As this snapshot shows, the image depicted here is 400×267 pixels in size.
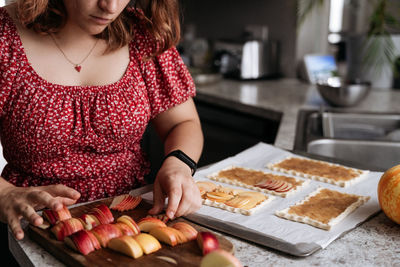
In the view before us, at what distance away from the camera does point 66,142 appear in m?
1.20

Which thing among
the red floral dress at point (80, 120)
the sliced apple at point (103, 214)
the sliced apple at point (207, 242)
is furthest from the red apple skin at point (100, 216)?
the red floral dress at point (80, 120)

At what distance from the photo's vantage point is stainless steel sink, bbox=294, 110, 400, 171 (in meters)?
1.65

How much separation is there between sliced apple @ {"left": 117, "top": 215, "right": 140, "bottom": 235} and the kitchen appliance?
2186mm

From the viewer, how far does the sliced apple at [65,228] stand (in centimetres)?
84

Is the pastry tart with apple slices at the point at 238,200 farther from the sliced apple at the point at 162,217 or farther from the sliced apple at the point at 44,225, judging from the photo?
the sliced apple at the point at 44,225

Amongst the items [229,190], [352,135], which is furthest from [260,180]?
[352,135]

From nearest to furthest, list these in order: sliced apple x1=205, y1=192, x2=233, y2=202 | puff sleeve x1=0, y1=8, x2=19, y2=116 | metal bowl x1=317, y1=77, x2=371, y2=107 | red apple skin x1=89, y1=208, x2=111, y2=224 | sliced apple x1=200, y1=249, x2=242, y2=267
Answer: sliced apple x1=200, y1=249, x2=242, y2=267, red apple skin x1=89, y1=208, x2=111, y2=224, sliced apple x1=205, y1=192, x2=233, y2=202, puff sleeve x1=0, y1=8, x2=19, y2=116, metal bowl x1=317, y1=77, x2=371, y2=107

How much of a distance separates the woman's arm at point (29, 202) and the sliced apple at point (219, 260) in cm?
33

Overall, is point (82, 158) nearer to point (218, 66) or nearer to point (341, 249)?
point (341, 249)

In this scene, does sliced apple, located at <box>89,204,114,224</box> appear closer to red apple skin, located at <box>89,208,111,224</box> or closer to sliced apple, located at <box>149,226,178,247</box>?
red apple skin, located at <box>89,208,111,224</box>

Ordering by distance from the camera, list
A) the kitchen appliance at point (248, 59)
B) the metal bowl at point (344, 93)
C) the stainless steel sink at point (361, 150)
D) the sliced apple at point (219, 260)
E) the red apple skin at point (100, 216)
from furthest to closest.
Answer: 1. the kitchen appliance at point (248, 59)
2. the metal bowl at point (344, 93)
3. the stainless steel sink at point (361, 150)
4. the red apple skin at point (100, 216)
5. the sliced apple at point (219, 260)

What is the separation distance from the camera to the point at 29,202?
90 centimetres

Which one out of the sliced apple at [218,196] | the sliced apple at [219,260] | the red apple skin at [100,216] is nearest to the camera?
the sliced apple at [219,260]

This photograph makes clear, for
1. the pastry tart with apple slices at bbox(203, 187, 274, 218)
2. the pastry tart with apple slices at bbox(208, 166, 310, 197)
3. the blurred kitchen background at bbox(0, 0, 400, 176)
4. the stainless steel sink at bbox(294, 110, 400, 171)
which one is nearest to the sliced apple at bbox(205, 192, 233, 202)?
the pastry tart with apple slices at bbox(203, 187, 274, 218)
